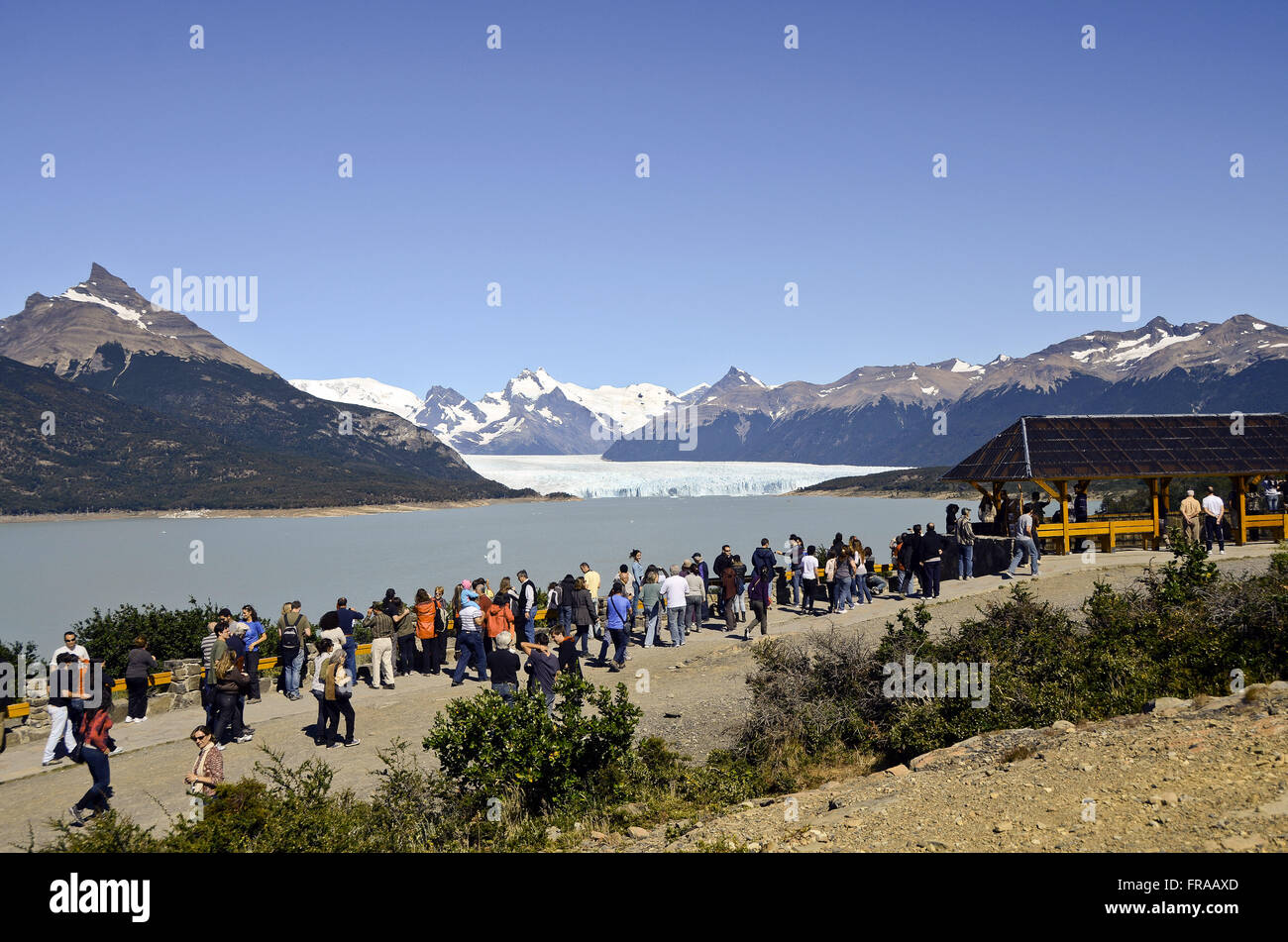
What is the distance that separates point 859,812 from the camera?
8.29m

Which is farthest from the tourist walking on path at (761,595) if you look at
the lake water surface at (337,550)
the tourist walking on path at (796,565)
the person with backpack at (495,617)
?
the lake water surface at (337,550)

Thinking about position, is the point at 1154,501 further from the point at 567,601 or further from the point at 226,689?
the point at 226,689

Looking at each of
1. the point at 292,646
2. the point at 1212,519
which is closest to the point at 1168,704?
the point at 292,646

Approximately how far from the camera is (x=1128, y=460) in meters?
26.1

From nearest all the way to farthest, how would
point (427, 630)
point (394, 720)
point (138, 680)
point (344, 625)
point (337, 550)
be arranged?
point (138, 680) < point (394, 720) < point (344, 625) < point (427, 630) < point (337, 550)

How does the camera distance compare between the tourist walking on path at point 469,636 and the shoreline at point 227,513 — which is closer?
the tourist walking on path at point 469,636

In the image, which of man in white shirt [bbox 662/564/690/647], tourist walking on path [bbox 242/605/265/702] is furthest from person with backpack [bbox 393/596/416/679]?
man in white shirt [bbox 662/564/690/647]

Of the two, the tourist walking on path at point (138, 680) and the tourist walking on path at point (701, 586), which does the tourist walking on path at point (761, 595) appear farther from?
the tourist walking on path at point (138, 680)

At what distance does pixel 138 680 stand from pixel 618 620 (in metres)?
8.09

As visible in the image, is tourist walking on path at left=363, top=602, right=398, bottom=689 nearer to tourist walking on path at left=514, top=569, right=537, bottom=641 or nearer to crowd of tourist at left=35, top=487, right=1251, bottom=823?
crowd of tourist at left=35, top=487, right=1251, bottom=823

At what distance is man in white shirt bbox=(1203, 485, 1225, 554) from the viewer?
2306 centimetres

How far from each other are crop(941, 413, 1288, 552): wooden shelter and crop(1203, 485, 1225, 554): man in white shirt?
1563 millimetres

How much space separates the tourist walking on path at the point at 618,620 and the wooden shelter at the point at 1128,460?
13.3 metres

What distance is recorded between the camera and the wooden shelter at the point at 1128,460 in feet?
83.8
